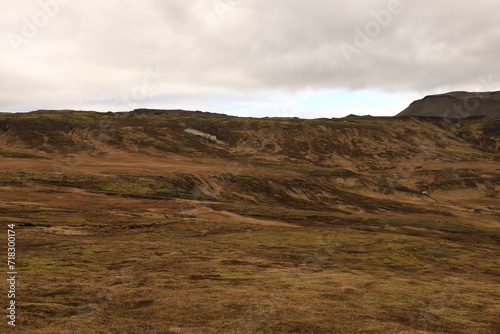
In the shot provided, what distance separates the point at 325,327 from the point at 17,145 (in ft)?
339

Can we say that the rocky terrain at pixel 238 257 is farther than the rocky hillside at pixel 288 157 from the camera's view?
No

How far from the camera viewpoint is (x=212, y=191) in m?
60.8

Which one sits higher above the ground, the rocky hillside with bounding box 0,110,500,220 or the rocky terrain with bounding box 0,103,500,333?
the rocky hillside with bounding box 0,110,500,220

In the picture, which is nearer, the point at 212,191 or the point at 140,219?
the point at 140,219

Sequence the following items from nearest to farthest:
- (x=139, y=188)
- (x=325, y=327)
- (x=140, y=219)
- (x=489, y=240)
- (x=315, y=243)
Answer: (x=325, y=327)
(x=315, y=243)
(x=140, y=219)
(x=489, y=240)
(x=139, y=188)

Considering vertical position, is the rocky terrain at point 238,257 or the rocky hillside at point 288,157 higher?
the rocky hillside at point 288,157

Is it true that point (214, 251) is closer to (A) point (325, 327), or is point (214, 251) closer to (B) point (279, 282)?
(B) point (279, 282)

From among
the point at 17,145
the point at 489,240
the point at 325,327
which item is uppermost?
the point at 17,145

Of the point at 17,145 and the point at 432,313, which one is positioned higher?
the point at 17,145

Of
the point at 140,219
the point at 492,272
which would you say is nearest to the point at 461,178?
the point at 492,272

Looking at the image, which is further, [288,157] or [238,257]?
[288,157]

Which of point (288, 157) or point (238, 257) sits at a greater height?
point (288, 157)

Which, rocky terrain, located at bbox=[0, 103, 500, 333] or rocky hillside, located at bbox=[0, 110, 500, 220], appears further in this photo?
rocky hillside, located at bbox=[0, 110, 500, 220]

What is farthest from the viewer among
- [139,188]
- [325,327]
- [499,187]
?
[499,187]
